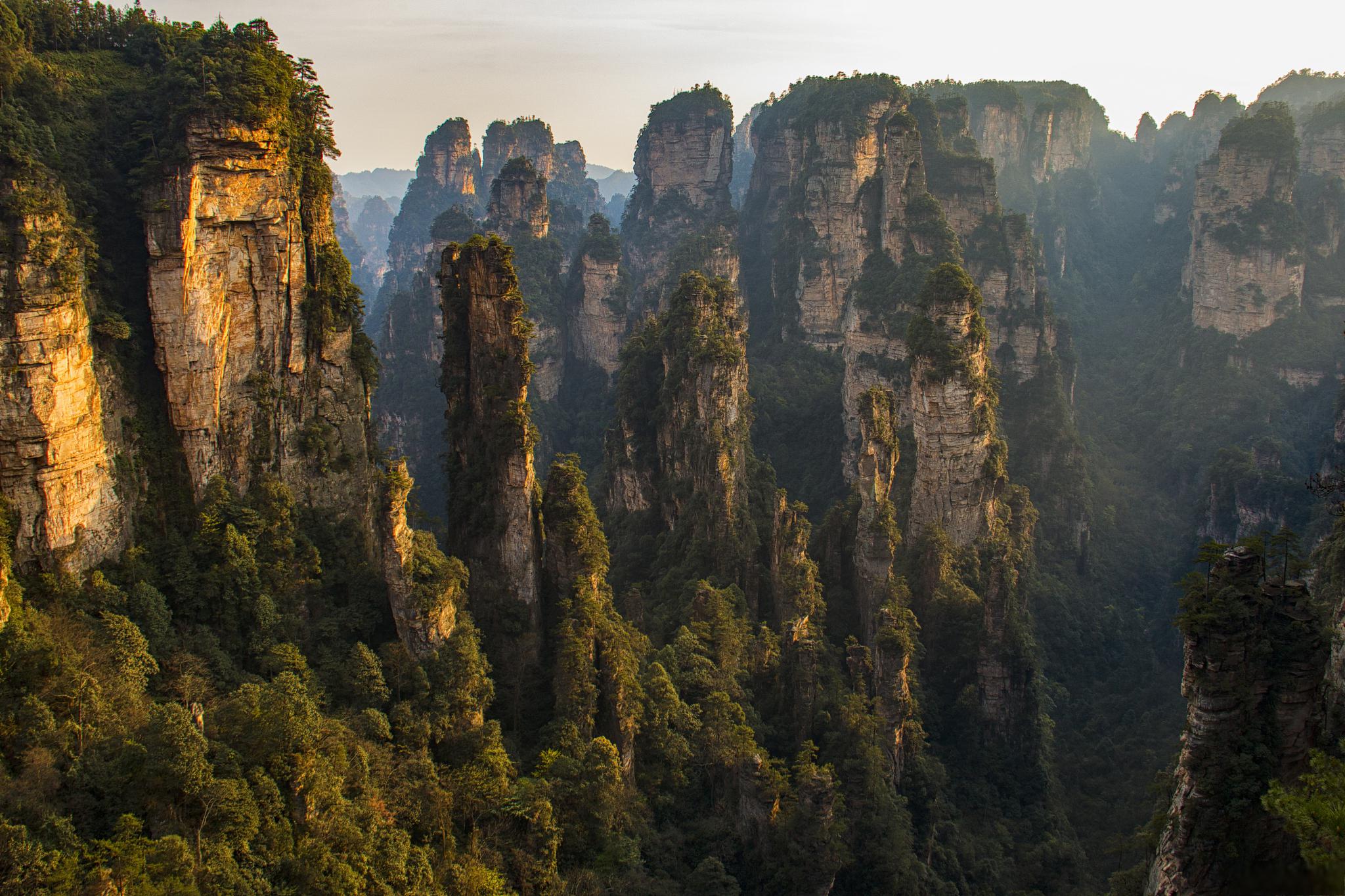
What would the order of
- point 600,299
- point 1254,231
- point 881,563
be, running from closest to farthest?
point 881,563 → point 1254,231 → point 600,299

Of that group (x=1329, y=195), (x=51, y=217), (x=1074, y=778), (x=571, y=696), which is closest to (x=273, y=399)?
(x=51, y=217)

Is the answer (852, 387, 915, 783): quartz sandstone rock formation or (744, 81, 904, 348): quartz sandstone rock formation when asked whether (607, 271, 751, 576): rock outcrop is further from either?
(744, 81, 904, 348): quartz sandstone rock formation

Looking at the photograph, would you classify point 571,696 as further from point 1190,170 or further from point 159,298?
point 1190,170

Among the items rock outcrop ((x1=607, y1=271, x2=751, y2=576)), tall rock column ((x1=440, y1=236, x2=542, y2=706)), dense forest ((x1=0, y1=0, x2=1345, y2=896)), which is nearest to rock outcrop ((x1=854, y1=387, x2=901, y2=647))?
dense forest ((x1=0, y1=0, x2=1345, y2=896))

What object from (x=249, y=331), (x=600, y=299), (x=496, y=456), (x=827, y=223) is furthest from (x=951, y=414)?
(x=600, y=299)

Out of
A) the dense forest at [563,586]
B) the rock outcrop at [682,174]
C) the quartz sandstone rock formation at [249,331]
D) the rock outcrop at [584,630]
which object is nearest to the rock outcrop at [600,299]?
the rock outcrop at [682,174]

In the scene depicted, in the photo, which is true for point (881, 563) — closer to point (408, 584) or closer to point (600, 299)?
point (408, 584)
